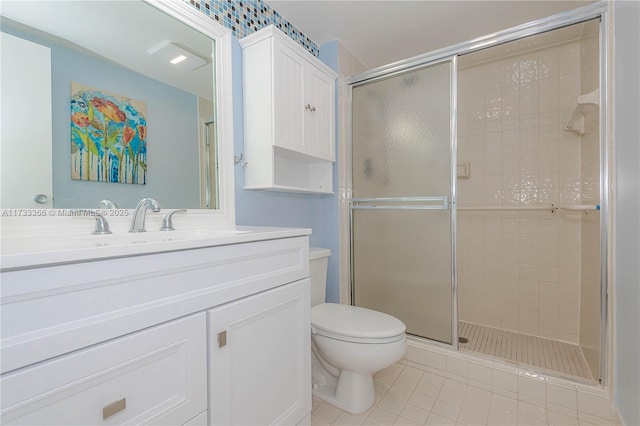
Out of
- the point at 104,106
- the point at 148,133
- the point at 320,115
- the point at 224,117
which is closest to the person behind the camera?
the point at 104,106

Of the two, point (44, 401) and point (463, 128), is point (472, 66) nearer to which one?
point (463, 128)


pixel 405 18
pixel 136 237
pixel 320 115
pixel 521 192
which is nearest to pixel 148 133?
pixel 136 237

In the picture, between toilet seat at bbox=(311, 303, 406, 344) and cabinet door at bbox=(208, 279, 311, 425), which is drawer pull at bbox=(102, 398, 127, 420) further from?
toilet seat at bbox=(311, 303, 406, 344)

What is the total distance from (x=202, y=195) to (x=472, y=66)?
2.38 meters

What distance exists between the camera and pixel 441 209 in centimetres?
182

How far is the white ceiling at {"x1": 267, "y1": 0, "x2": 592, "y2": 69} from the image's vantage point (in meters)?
1.79

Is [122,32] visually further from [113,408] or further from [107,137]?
[113,408]

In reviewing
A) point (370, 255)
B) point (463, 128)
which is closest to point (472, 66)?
→ point (463, 128)

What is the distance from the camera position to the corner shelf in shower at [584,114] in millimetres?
1517

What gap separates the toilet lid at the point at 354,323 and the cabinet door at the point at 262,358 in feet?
0.70

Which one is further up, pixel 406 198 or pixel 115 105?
pixel 115 105

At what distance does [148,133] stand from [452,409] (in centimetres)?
197

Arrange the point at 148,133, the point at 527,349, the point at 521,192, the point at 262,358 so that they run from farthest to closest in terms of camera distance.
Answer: the point at 521,192 < the point at 527,349 < the point at 148,133 < the point at 262,358

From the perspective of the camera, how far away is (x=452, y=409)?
1.51 metres
